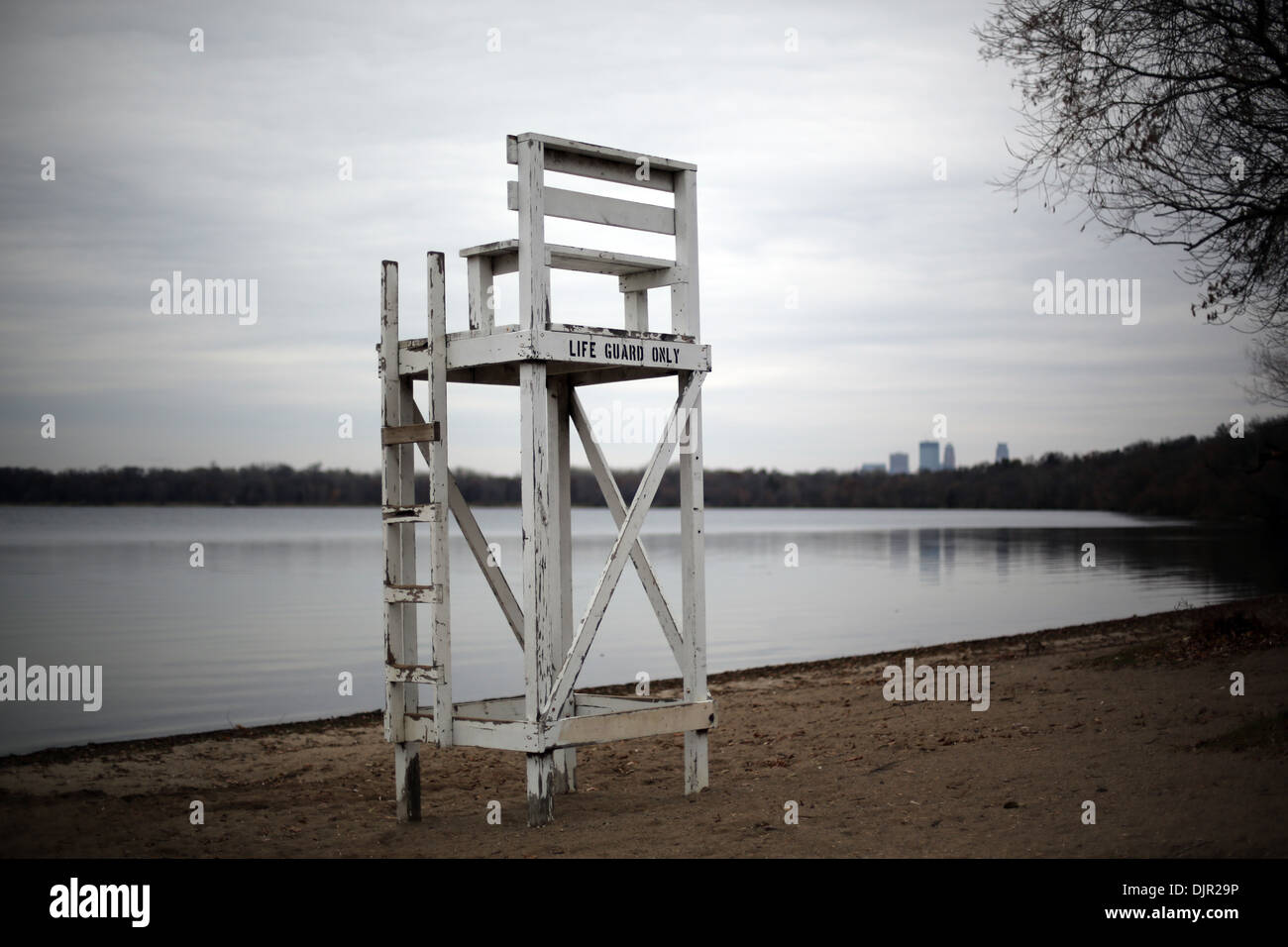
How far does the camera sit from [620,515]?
10.4 m

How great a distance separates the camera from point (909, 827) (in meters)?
7.98

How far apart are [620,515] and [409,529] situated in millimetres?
1862

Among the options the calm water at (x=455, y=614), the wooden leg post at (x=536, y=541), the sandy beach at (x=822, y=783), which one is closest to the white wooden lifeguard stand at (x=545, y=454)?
the wooden leg post at (x=536, y=541)

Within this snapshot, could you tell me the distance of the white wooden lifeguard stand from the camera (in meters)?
8.55

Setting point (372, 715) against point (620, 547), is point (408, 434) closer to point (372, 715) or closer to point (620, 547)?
point (620, 547)

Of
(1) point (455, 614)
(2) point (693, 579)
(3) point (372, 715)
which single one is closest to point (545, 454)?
(2) point (693, 579)

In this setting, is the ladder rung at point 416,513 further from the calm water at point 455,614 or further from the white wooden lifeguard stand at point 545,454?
the calm water at point 455,614

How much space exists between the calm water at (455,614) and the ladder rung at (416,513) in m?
9.19

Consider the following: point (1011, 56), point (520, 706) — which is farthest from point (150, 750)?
point (1011, 56)

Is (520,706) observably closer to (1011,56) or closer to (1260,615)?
(1011,56)

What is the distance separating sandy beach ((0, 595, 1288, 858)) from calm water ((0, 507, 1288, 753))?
514cm

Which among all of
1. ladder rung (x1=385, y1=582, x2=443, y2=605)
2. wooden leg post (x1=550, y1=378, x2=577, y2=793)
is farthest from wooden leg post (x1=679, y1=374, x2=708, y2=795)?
ladder rung (x1=385, y1=582, x2=443, y2=605)

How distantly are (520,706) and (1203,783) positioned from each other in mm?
5312

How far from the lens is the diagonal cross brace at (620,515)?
32.3ft
